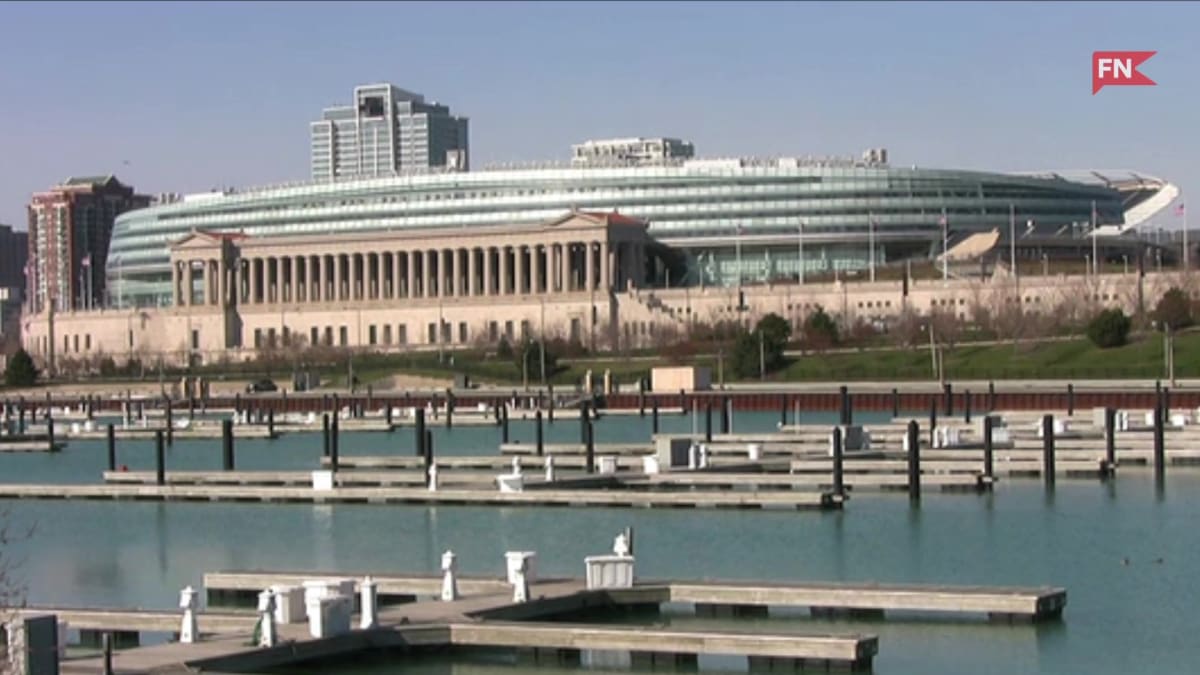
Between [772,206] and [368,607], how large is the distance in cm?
15524

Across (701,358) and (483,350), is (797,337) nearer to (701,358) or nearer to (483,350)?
(701,358)

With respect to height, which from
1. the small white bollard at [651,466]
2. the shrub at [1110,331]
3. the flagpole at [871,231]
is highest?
the flagpole at [871,231]

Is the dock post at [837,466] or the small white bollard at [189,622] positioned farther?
the dock post at [837,466]

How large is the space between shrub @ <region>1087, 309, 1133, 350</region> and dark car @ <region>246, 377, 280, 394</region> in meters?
51.3

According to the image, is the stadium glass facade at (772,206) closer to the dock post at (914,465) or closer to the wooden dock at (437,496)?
the wooden dock at (437,496)

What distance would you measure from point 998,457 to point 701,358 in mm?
70961

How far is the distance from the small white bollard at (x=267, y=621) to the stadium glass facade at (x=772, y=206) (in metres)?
149

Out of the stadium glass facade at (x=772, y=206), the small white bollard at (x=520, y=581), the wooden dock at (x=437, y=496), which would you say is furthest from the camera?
the stadium glass facade at (x=772, y=206)

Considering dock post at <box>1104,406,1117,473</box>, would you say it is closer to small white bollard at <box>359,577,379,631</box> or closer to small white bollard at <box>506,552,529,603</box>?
small white bollard at <box>506,552,529,603</box>

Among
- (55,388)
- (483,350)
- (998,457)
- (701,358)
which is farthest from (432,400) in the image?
(998,457)

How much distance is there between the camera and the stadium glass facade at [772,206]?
18288 cm

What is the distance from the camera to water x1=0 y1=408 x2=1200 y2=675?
32.1 m

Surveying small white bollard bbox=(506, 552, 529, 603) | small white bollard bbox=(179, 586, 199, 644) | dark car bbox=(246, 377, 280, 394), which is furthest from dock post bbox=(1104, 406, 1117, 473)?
dark car bbox=(246, 377, 280, 394)

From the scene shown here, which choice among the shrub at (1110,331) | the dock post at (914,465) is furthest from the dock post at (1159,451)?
the shrub at (1110,331)
